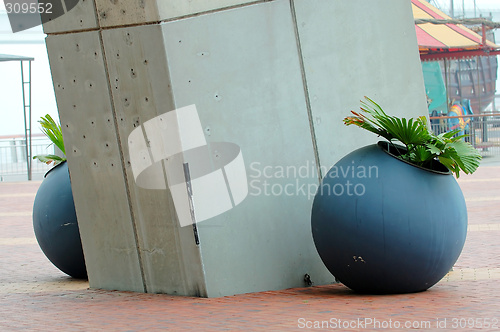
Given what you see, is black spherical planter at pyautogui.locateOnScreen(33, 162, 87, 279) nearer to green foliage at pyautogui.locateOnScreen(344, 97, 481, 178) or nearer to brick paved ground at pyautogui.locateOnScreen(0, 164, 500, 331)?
brick paved ground at pyautogui.locateOnScreen(0, 164, 500, 331)

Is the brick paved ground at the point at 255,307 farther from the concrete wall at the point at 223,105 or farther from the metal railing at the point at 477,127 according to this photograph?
the metal railing at the point at 477,127

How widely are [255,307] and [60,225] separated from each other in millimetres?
3309

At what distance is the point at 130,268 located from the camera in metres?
7.55

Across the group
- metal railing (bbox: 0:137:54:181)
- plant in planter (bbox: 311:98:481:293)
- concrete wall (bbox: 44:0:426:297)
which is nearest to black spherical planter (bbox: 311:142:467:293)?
plant in planter (bbox: 311:98:481:293)

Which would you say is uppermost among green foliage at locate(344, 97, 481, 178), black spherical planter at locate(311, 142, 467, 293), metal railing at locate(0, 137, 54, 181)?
metal railing at locate(0, 137, 54, 181)

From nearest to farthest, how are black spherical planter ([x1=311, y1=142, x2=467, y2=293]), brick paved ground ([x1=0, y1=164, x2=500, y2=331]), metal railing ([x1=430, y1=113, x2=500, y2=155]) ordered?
1. brick paved ground ([x1=0, y1=164, x2=500, y2=331])
2. black spherical planter ([x1=311, y1=142, x2=467, y2=293])
3. metal railing ([x1=430, y1=113, x2=500, y2=155])

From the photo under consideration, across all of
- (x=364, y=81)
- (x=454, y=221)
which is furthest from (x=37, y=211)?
(x=454, y=221)

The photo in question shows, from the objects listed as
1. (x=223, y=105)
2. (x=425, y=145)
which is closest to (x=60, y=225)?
(x=223, y=105)

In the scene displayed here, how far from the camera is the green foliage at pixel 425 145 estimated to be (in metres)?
6.45

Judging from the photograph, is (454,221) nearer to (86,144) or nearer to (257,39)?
(257,39)

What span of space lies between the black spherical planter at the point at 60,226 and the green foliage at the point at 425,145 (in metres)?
3.71

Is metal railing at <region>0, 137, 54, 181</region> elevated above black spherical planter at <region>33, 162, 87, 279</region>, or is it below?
above

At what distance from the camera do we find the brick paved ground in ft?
18.3

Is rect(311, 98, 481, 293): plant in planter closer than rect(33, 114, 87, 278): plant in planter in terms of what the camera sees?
Yes
